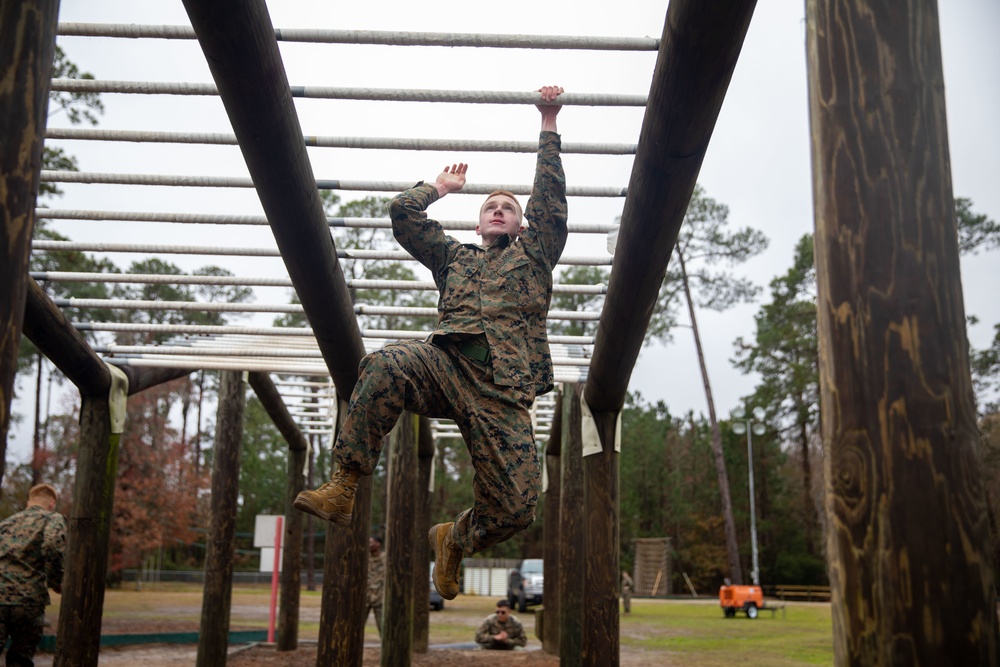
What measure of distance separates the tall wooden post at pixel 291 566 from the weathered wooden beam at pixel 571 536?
3.64 meters

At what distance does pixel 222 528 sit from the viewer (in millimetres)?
9844

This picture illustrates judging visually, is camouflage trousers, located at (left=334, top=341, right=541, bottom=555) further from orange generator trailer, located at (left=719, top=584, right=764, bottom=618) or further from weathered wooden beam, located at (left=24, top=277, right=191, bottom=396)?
orange generator trailer, located at (left=719, top=584, right=764, bottom=618)

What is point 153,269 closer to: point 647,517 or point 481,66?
point 647,517

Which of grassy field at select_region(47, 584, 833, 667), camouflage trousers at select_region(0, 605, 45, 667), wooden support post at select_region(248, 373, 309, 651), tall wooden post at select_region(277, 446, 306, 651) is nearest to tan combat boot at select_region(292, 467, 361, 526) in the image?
camouflage trousers at select_region(0, 605, 45, 667)

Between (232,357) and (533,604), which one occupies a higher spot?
(232,357)

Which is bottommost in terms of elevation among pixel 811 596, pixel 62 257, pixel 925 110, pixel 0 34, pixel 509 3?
pixel 811 596

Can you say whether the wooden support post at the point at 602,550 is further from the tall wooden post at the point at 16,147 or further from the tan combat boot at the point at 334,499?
the tall wooden post at the point at 16,147

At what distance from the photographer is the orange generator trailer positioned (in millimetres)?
23516

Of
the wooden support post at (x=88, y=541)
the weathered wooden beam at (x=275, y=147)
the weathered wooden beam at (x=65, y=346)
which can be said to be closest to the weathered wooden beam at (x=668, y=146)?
the weathered wooden beam at (x=275, y=147)

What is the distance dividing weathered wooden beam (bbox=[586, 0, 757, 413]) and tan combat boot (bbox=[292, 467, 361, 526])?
6.83 ft

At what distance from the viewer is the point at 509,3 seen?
5461 millimetres

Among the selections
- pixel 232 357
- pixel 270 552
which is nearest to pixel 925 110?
pixel 232 357

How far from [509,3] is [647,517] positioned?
42011 millimetres

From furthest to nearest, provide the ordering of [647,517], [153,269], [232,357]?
[647,517] < [153,269] < [232,357]
